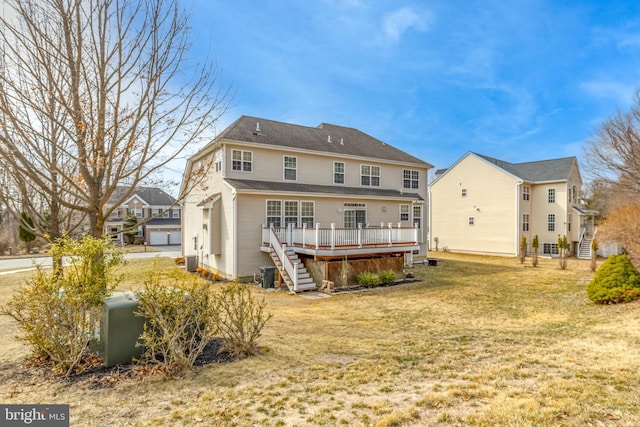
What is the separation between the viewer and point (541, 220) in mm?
25797

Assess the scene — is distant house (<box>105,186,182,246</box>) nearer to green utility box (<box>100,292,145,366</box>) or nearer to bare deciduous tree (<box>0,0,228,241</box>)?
bare deciduous tree (<box>0,0,228,241</box>)

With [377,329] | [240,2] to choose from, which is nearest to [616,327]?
[377,329]

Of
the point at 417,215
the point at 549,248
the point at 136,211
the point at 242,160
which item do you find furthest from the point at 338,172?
the point at 136,211

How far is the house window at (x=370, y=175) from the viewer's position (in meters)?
18.5

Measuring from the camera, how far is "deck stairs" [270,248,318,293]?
12.4 metres

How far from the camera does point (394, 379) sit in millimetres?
4457

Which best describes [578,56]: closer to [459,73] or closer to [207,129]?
[459,73]

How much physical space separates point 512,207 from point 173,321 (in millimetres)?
26447

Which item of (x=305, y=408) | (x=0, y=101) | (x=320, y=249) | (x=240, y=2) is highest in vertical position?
(x=240, y=2)

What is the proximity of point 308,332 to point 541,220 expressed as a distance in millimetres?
26568

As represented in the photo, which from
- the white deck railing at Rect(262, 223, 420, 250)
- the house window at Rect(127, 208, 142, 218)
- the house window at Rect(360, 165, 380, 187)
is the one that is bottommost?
the white deck railing at Rect(262, 223, 420, 250)

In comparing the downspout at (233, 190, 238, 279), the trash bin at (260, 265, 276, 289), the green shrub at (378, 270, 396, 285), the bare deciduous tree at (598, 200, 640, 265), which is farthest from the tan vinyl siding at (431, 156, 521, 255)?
the downspout at (233, 190, 238, 279)

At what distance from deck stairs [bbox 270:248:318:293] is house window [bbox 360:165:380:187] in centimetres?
741

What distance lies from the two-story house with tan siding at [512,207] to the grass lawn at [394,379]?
1750 cm
